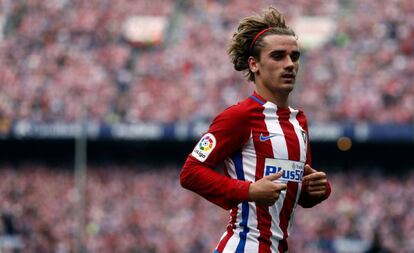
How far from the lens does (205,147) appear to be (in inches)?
207

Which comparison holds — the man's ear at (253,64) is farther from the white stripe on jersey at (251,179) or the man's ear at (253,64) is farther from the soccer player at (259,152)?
the white stripe on jersey at (251,179)

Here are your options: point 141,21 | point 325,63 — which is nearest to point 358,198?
point 325,63

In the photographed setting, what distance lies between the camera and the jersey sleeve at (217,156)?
5.17m

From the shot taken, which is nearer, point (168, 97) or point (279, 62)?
point (279, 62)

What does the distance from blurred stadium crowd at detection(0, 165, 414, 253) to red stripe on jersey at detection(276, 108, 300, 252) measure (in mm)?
13403

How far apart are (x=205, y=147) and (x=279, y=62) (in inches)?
24.4

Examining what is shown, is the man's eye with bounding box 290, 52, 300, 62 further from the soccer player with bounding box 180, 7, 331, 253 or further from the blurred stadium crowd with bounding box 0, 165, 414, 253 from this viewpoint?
the blurred stadium crowd with bounding box 0, 165, 414, 253

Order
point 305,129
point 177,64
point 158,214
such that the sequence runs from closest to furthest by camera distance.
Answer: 1. point 305,129
2. point 158,214
3. point 177,64

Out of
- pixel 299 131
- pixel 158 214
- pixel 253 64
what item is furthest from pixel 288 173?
pixel 158 214

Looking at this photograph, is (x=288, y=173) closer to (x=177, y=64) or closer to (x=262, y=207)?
(x=262, y=207)

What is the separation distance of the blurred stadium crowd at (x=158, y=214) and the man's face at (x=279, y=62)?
13.6 metres

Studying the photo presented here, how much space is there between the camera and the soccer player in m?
5.22

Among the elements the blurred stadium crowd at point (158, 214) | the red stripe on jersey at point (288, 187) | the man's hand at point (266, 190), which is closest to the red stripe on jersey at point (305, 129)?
the red stripe on jersey at point (288, 187)

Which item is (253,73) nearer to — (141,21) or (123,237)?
(123,237)
